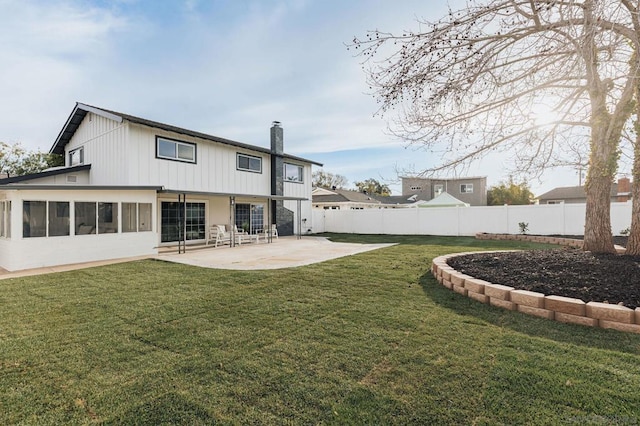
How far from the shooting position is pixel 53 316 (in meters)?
4.44

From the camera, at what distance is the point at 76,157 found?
48.4 feet

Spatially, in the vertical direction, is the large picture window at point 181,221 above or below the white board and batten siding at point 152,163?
below

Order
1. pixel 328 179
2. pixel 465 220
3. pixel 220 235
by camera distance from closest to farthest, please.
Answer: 1. pixel 220 235
2. pixel 465 220
3. pixel 328 179

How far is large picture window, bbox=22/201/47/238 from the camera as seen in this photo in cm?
817

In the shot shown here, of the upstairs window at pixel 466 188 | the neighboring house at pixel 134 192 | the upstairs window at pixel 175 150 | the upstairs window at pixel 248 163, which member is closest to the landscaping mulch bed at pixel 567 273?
the neighboring house at pixel 134 192

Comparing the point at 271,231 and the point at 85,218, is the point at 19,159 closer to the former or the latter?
the point at 85,218

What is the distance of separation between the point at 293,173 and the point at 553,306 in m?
15.8

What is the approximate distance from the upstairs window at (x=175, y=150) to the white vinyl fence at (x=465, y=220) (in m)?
9.26

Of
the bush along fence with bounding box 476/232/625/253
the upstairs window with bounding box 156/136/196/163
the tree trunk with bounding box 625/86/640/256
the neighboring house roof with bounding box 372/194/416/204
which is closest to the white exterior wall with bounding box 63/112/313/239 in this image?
the upstairs window with bounding box 156/136/196/163

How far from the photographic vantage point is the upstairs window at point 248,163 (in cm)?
1561

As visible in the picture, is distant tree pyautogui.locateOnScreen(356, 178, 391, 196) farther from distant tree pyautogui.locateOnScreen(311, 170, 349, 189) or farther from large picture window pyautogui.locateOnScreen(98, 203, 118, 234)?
large picture window pyautogui.locateOnScreen(98, 203, 118, 234)

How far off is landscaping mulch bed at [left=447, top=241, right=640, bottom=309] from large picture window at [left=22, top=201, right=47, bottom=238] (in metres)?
9.85

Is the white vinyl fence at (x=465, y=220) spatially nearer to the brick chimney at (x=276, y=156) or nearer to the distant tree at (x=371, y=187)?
the brick chimney at (x=276, y=156)

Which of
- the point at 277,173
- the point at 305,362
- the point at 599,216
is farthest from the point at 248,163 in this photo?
the point at 305,362
